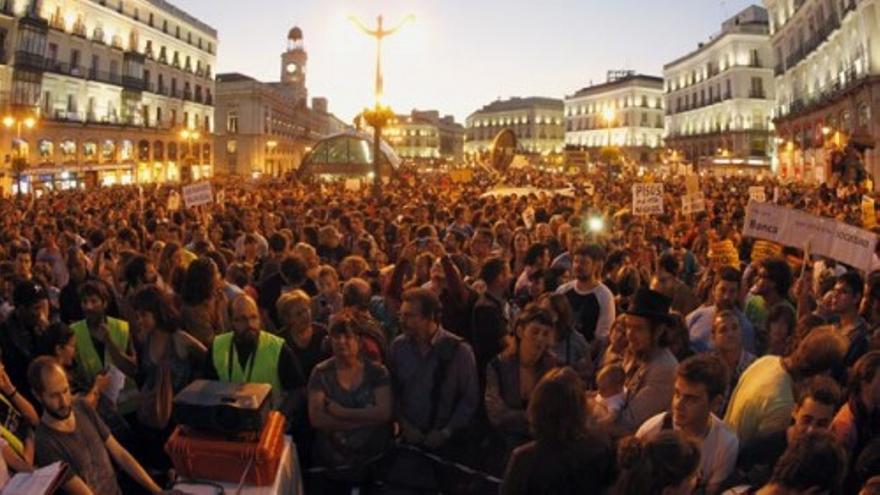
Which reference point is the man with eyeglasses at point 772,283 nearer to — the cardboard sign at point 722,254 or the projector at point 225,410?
the cardboard sign at point 722,254

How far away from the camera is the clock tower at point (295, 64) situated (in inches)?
5231

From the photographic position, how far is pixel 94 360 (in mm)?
6395

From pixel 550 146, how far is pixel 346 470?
503 feet

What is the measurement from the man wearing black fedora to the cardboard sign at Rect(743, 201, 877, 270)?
3.40 m

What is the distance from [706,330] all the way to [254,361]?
355 centimetres

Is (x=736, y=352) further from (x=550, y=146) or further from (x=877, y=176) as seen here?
(x=550, y=146)

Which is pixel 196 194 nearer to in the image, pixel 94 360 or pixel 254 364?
pixel 94 360

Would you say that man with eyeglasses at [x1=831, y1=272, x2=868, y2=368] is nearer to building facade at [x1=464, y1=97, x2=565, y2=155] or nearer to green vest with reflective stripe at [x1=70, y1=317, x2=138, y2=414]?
green vest with reflective stripe at [x1=70, y1=317, x2=138, y2=414]

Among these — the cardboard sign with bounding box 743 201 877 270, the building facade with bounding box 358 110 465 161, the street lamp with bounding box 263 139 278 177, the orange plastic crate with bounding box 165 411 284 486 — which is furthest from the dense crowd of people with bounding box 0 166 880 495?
the building facade with bounding box 358 110 465 161

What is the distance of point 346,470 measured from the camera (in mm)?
5953

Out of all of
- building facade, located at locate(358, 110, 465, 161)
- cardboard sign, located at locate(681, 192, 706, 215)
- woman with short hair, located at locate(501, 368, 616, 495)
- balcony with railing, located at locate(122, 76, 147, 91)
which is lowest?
woman with short hair, located at locate(501, 368, 616, 495)

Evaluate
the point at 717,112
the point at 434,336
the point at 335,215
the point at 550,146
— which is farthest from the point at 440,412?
the point at 550,146

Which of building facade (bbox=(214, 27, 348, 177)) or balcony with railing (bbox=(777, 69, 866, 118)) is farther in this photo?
building facade (bbox=(214, 27, 348, 177))

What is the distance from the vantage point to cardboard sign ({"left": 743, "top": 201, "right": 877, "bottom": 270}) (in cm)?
802
